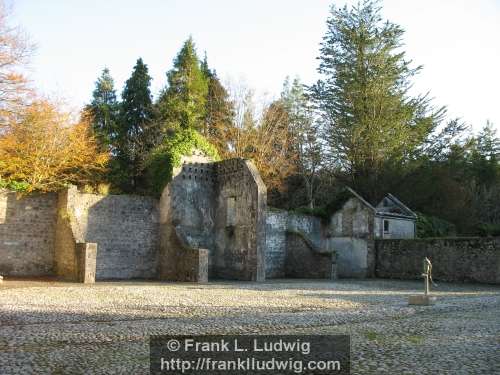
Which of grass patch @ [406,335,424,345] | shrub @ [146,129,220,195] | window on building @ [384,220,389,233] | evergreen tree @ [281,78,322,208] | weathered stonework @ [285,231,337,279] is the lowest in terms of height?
grass patch @ [406,335,424,345]

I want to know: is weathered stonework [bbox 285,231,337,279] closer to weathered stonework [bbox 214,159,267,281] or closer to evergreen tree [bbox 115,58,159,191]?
weathered stonework [bbox 214,159,267,281]

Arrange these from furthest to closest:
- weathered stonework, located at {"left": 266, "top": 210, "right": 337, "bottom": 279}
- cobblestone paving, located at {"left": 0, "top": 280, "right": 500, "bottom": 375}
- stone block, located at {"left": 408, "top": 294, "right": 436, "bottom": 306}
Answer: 1. weathered stonework, located at {"left": 266, "top": 210, "right": 337, "bottom": 279}
2. stone block, located at {"left": 408, "top": 294, "right": 436, "bottom": 306}
3. cobblestone paving, located at {"left": 0, "top": 280, "right": 500, "bottom": 375}

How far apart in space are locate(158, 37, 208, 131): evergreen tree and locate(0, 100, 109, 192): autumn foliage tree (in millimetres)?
9157

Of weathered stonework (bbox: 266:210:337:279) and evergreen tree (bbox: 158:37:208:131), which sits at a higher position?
evergreen tree (bbox: 158:37:208:131)

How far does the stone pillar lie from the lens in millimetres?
16672

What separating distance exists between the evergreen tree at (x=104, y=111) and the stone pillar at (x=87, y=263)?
664 inches

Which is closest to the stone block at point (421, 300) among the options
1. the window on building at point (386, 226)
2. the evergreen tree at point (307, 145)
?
the window on building at point (386, 226)

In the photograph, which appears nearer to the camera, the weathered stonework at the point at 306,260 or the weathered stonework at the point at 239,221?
the weathered stonework at the point at 239,221

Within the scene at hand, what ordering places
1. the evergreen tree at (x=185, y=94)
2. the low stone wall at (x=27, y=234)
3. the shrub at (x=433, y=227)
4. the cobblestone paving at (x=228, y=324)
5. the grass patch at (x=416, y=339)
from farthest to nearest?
1. the evergreen tree at (x=185, y=94)
2. the shrub at (x=433, y=227)
3. the low stone wall at (x=27, y=234)
4. the grass patch at (x=416, y=339)
5. the cobblestone paving at (x=228, y=324)

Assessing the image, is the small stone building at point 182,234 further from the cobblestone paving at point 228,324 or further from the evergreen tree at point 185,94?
the evergreen tree at point 185,94

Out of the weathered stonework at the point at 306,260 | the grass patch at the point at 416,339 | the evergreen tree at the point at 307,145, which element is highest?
the evergreen tree at the point at 307,145

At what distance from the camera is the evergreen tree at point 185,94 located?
35625 millimetres

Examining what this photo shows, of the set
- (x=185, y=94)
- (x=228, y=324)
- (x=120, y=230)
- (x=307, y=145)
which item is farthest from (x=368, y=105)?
(x=228, y=324)

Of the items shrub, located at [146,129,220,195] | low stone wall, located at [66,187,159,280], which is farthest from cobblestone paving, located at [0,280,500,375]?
shrub, located at [146,129,220,195]
